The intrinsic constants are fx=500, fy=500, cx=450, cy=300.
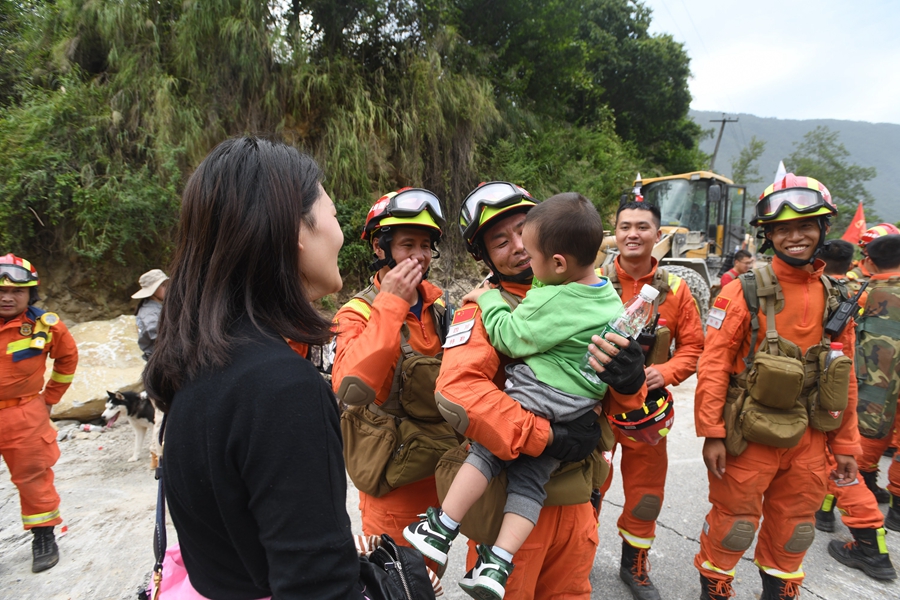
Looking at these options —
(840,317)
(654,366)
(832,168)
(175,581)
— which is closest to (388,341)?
(175,581)

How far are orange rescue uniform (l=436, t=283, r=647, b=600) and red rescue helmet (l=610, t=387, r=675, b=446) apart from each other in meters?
0.19

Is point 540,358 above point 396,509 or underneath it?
above

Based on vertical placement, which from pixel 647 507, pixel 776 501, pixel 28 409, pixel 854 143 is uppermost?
pixel 854 143

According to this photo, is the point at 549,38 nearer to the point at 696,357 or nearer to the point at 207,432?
the point at 696,357

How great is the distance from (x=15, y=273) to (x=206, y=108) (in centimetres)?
621

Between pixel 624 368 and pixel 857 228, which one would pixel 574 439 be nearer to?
pixel 624 368

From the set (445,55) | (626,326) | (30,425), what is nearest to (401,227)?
(626,326)

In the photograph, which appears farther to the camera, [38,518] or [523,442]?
[38,518]

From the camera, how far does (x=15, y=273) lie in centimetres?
392

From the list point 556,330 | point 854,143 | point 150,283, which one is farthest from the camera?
point 854,143

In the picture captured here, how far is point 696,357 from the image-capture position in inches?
125

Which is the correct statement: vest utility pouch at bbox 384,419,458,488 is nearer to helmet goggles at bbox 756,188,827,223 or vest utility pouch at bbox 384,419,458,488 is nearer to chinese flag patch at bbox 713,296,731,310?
chinese flag patch at bbox 713,296,731,310

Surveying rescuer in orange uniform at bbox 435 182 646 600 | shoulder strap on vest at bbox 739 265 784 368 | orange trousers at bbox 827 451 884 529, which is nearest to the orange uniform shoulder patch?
rescuer in orange uniform at bbox 435 182 646 600

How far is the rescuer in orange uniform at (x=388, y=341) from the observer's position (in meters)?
2.03
